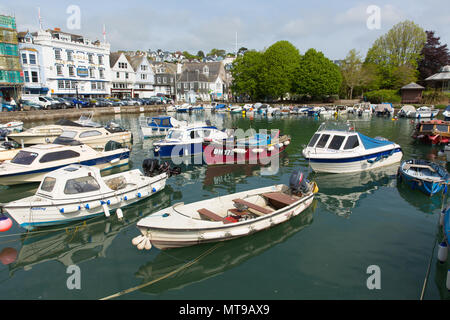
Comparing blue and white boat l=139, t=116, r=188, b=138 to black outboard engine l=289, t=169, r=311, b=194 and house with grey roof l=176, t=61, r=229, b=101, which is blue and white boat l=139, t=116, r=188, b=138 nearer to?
black outboard engine l=289, t=169, r=311, b=194

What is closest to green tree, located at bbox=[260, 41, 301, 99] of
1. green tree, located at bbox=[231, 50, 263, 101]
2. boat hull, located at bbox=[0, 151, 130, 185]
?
green tree, located at bbox=[231, 50, 263, 101]

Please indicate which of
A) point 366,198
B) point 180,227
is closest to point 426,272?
point 366,198

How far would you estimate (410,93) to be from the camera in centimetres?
7069

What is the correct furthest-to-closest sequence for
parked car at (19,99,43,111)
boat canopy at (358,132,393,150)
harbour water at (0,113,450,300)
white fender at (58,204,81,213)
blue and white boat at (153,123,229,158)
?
parked car at (19,99,43,111) < blue and white boat at (153,123,229,158) < boat canopy at (358,132,393,150) < white fender at (58,204,81,213) < harbour water at (0,113,450,300)

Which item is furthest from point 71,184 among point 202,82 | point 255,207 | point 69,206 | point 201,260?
point 202,82

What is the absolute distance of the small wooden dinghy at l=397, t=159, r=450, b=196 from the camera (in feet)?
49.3

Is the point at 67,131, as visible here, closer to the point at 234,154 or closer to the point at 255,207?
the point at 234,154

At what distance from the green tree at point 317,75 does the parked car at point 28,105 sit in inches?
2372

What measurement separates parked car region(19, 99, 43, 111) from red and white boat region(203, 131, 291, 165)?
1738 inches

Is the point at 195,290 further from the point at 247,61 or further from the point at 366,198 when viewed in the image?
the point at 247,61

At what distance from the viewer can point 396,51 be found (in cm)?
8069

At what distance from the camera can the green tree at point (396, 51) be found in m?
77.2

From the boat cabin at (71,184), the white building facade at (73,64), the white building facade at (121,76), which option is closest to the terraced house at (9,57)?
the white building facade at (73,64)

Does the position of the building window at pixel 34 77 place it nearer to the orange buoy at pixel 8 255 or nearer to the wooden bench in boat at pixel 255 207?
the orange buoy at pixel 8 255
